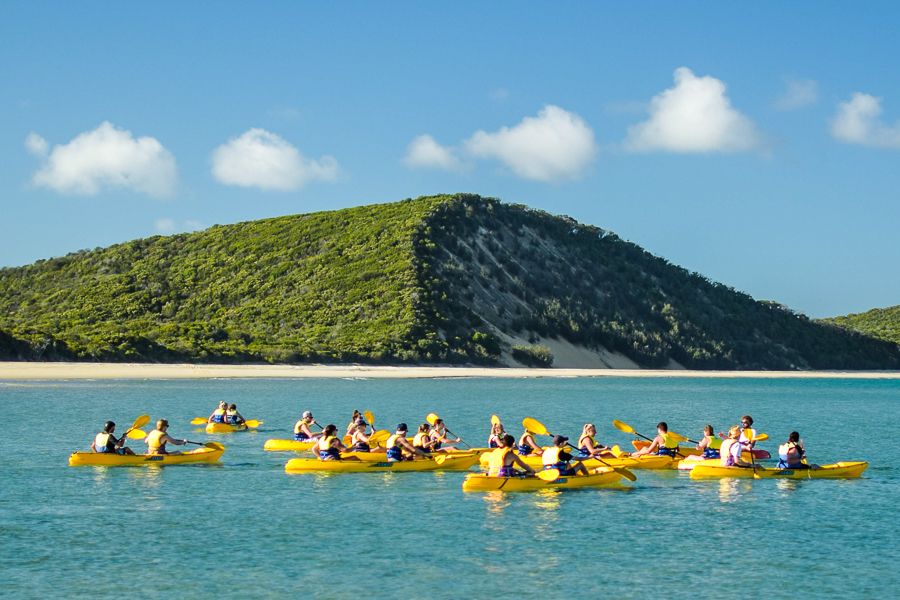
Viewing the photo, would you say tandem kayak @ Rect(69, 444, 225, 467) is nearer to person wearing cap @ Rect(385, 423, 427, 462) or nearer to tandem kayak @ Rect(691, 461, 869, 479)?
person wearing cap @ Rect(385, 423, 427, 462)

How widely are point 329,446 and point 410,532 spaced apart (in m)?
7.81

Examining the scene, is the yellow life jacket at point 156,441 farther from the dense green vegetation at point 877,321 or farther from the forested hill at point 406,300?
the dense green vegetation at point 877,321

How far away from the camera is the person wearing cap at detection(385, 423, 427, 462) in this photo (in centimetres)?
3042

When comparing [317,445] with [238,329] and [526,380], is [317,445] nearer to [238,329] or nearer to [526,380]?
[526,380]

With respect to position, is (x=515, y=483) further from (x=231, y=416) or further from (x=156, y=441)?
(x=231, y=416)

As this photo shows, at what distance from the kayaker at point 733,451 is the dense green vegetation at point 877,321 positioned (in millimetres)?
123256

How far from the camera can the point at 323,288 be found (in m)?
106

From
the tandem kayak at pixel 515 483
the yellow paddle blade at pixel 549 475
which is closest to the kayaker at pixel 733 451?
the tandem kayak at pixel 515 483

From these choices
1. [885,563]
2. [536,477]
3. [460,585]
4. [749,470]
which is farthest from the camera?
[749,470]

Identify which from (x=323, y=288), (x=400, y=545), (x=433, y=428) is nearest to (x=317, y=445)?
(x=433, y=428)

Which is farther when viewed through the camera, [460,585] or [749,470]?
[749,470]

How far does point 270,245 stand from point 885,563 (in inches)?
4046

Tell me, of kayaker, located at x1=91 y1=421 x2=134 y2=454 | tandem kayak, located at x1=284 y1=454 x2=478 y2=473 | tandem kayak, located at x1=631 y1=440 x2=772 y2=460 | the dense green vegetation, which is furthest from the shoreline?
the dense green vegetation

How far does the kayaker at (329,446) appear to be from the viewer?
30031mm
